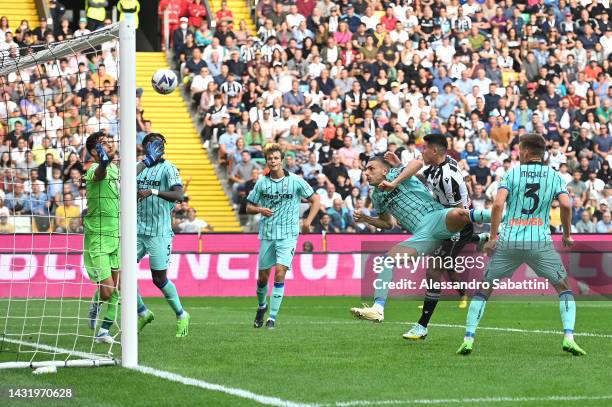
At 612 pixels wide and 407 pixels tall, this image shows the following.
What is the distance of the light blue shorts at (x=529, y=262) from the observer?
38.1ft

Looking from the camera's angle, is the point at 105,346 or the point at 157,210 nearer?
the point at 105,346

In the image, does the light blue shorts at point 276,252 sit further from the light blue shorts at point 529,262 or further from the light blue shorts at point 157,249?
the light blue shorts at point 529,262

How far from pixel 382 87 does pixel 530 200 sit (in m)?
19.3

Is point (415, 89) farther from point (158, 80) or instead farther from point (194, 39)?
point (158, 80)

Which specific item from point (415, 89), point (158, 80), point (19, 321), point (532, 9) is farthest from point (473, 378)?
point (532, 9)

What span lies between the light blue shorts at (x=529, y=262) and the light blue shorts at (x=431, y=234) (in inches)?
64.6

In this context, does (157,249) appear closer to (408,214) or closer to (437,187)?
(408,214)

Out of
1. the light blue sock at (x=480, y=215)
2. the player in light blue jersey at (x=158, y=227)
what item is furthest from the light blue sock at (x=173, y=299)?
the light blue sock at (x=480, y=215)

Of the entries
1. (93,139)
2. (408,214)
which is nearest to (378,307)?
(408,214)

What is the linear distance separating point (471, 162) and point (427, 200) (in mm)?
15532

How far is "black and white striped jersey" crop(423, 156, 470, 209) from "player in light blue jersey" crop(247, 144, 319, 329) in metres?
2.21

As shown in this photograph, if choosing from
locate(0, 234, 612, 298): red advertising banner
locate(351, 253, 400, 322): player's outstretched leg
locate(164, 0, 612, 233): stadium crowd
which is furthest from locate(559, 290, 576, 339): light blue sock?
locate(164, 0, 612, 233): stadium crowd

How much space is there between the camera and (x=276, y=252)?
15914mm

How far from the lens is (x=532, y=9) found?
3488 cm
